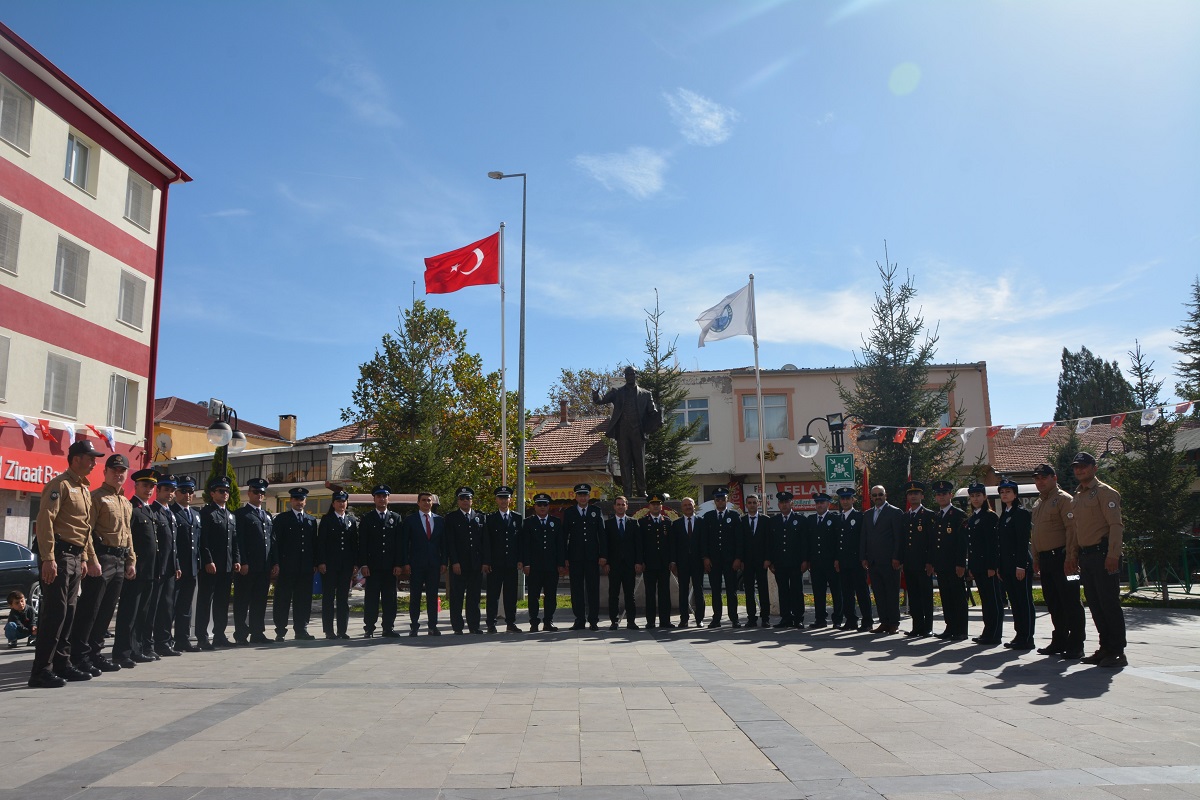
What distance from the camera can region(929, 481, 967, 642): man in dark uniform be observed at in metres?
10.5

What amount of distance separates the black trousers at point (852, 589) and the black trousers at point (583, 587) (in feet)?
11.4

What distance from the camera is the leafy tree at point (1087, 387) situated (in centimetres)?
5572

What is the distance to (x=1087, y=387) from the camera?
57562 mm

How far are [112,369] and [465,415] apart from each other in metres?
10.5

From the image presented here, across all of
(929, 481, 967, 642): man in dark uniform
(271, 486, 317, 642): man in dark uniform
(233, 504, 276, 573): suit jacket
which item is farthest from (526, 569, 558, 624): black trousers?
(929, 481, 967, 642): man in dark uniform

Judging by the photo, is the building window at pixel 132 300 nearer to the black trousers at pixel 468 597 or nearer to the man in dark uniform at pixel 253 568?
the man in dark uniform at pixel 253 568

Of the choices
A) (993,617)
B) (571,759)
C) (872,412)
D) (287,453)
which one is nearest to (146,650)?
(571,759)

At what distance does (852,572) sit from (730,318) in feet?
38.4

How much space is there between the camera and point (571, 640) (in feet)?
35.2

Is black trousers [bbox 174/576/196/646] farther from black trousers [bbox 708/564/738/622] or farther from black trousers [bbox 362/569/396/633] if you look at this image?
black trousers [bbox 708/564/738/622]

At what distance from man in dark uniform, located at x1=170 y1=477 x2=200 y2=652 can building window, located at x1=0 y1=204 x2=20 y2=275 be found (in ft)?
43.3

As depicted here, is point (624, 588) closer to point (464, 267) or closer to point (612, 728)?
point (612, 728)

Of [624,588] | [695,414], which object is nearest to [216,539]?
[624,588]

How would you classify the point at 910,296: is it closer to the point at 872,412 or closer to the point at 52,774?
the point at 872,412
